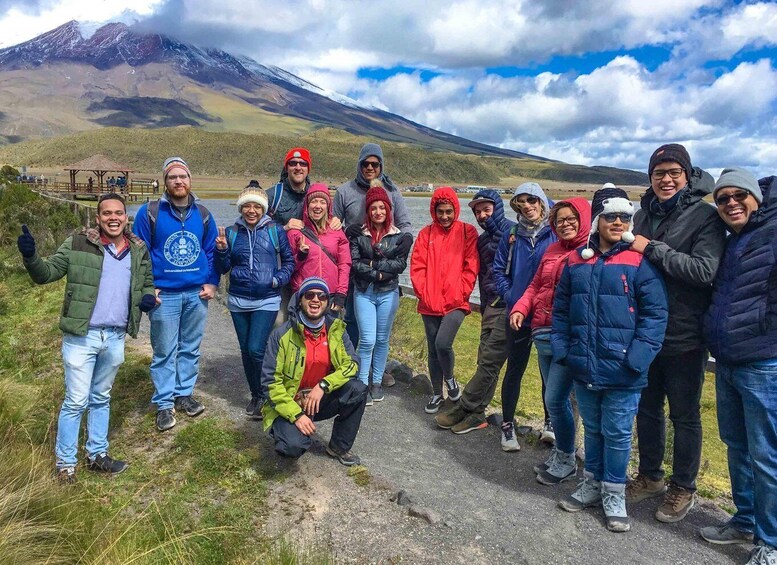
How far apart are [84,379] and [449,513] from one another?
104 inches

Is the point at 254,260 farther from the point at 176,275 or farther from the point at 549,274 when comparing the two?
the point at 549,274

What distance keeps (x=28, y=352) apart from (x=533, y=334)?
646 centimetres

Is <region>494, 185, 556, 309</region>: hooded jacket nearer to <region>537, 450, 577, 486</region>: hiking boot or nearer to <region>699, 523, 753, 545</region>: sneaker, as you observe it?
<region>537, 450, 577, 486</region>: hiking boot

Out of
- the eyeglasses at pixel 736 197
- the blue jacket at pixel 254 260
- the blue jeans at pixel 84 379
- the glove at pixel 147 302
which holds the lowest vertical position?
the blue jeans at pixel 84 379

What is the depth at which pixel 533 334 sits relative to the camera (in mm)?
4375

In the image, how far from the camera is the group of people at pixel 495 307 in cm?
344

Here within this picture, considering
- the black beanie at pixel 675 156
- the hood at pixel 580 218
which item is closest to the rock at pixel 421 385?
the hood at pixel 580 218

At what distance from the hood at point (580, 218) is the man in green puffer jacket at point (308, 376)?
5.65 feet

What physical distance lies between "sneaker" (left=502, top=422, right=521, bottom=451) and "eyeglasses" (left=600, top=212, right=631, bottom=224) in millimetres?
2181

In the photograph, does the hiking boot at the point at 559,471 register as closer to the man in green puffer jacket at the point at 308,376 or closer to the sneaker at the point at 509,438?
the sneaker at the point at 509,438

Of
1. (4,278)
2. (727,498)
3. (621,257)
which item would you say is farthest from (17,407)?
(4,278)

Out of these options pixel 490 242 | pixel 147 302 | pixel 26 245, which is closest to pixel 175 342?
pixel 147 302

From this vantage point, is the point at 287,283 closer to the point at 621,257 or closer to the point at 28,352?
the point at 621,257

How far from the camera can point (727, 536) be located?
145 inches
